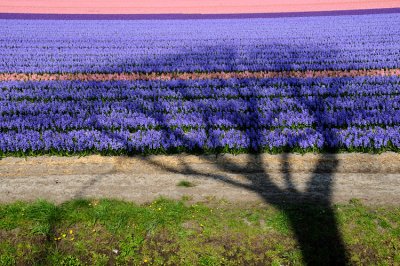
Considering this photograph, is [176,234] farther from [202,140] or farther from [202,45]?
[202,45]

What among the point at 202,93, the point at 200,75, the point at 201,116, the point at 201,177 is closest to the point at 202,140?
the point at 201,177

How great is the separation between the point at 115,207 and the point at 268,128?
4.04 m

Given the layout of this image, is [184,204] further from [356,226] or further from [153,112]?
[153,112]

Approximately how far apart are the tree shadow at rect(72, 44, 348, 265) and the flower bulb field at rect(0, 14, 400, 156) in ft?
0.18

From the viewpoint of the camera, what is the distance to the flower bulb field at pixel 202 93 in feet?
26.2

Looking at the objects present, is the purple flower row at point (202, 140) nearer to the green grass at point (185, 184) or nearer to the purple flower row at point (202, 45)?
the green grass at point (185, 184)

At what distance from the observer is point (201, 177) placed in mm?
6816

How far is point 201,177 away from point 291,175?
59.4 inches

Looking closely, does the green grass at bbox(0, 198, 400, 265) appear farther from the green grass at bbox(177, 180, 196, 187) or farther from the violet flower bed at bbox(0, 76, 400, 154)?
the violet flower bed at bbox(0, 76, 400, 154)

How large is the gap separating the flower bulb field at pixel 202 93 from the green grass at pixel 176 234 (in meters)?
2.17

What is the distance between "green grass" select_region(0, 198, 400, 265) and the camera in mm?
5059

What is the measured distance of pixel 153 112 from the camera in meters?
9.70

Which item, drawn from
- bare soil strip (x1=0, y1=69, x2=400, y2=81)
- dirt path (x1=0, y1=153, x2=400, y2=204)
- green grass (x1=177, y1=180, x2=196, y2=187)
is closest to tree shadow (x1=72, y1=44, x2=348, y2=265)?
dirt path (x1=0, y1=153, x2=400, y2=204)

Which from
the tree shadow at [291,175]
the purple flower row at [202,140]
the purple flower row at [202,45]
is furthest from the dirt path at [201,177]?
the purple flower row at [202,45]
